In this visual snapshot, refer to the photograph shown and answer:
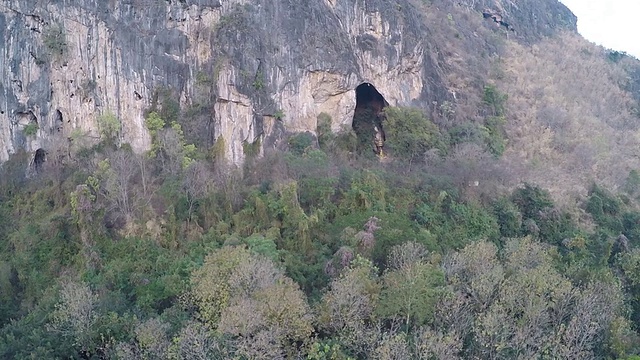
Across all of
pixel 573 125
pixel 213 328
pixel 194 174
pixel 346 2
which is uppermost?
pixel 346 2

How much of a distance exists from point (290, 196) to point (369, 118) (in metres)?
10.3

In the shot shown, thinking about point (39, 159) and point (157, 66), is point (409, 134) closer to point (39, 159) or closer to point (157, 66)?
point (157, 66)

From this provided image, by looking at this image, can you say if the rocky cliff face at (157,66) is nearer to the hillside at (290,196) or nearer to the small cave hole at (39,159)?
the hillside at (290,196)

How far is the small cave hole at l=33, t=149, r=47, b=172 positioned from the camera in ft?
86.0

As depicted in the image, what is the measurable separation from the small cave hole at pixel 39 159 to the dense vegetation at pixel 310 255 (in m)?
0.69

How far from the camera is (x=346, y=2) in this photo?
28734mm

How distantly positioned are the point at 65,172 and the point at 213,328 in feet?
40.6

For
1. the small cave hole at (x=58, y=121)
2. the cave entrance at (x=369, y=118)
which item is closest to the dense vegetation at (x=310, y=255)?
the cave entrance at (x=369, y=118)

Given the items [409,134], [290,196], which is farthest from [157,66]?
[409,134]

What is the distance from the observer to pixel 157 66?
25688mm

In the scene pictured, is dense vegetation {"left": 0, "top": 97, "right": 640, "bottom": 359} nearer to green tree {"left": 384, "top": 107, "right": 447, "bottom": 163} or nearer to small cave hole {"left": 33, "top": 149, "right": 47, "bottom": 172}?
green tree {"left": 384, "top": 107, "right": 447, "bottom": 163}

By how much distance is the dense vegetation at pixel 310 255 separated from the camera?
1521 centimetres

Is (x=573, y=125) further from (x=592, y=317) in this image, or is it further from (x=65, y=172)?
(x=65, y=172)

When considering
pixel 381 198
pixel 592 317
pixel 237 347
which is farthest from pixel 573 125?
pixel 237 347
